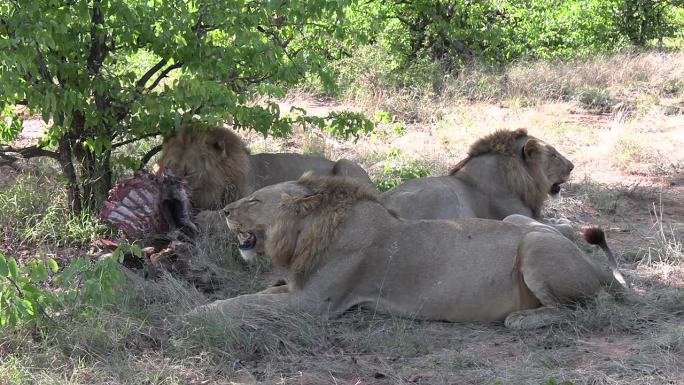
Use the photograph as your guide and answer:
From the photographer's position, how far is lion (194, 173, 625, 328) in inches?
217

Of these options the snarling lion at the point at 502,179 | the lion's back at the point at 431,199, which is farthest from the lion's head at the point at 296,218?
the snarling lion at the point at 502,179

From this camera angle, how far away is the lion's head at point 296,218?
5621mm

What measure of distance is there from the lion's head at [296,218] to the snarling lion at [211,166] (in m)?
1.76

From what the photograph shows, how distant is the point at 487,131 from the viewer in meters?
11.6

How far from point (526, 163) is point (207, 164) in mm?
2699

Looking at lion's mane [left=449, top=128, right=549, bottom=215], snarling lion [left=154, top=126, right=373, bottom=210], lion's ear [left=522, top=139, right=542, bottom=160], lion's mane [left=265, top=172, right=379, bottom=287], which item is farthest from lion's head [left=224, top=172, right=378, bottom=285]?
lion's ear [left=522, top=139, right=542, bottom=160]

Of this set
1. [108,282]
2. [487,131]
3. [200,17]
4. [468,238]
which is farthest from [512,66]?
[108,282]

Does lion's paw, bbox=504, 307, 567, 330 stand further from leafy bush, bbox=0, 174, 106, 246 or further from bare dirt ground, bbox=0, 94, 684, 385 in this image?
leafy bush, bbox=0, 174, 106, 246

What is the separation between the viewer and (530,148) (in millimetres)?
7938

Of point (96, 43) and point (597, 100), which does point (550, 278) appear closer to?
point (96, 43)

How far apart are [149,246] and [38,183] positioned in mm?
1933

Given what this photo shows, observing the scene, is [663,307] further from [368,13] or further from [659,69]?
[659,69]

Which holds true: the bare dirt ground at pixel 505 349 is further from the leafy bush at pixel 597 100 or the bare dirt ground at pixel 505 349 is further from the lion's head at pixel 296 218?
the leafy bush at pixel 597 100

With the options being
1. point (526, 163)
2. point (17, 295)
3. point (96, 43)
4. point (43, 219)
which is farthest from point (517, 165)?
point (17, 295)
